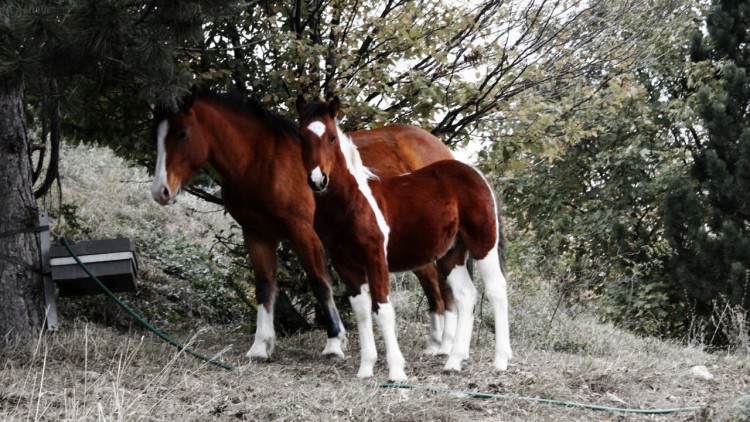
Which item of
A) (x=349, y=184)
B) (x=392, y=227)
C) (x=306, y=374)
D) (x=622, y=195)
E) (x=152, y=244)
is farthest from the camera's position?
(x=622, y=195)

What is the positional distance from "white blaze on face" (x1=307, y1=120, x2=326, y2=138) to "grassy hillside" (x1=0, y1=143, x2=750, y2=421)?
4.74ft

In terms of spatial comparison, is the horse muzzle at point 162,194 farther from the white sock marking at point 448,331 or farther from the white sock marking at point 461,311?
the white sock marking at point 448,331

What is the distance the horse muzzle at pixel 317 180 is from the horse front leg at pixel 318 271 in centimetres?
119

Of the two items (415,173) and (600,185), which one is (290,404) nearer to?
(415,173)

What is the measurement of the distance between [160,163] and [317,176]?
4.42ft

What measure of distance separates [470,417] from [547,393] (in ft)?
2.57

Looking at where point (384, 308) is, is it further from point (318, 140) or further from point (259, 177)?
point (259, 177)

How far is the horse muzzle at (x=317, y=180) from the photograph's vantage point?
5277mm

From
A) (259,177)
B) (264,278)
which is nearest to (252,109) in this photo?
(259,177)

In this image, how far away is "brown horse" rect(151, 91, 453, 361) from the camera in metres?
6.27

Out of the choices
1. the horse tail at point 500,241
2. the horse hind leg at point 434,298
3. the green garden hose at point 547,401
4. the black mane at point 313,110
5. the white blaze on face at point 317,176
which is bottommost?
the green garden hose at point 547,401

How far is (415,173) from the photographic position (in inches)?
248

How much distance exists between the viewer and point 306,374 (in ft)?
20.0

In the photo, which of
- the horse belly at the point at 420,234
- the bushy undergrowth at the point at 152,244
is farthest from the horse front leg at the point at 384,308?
the bushy undergrowth at the point at 152,244
